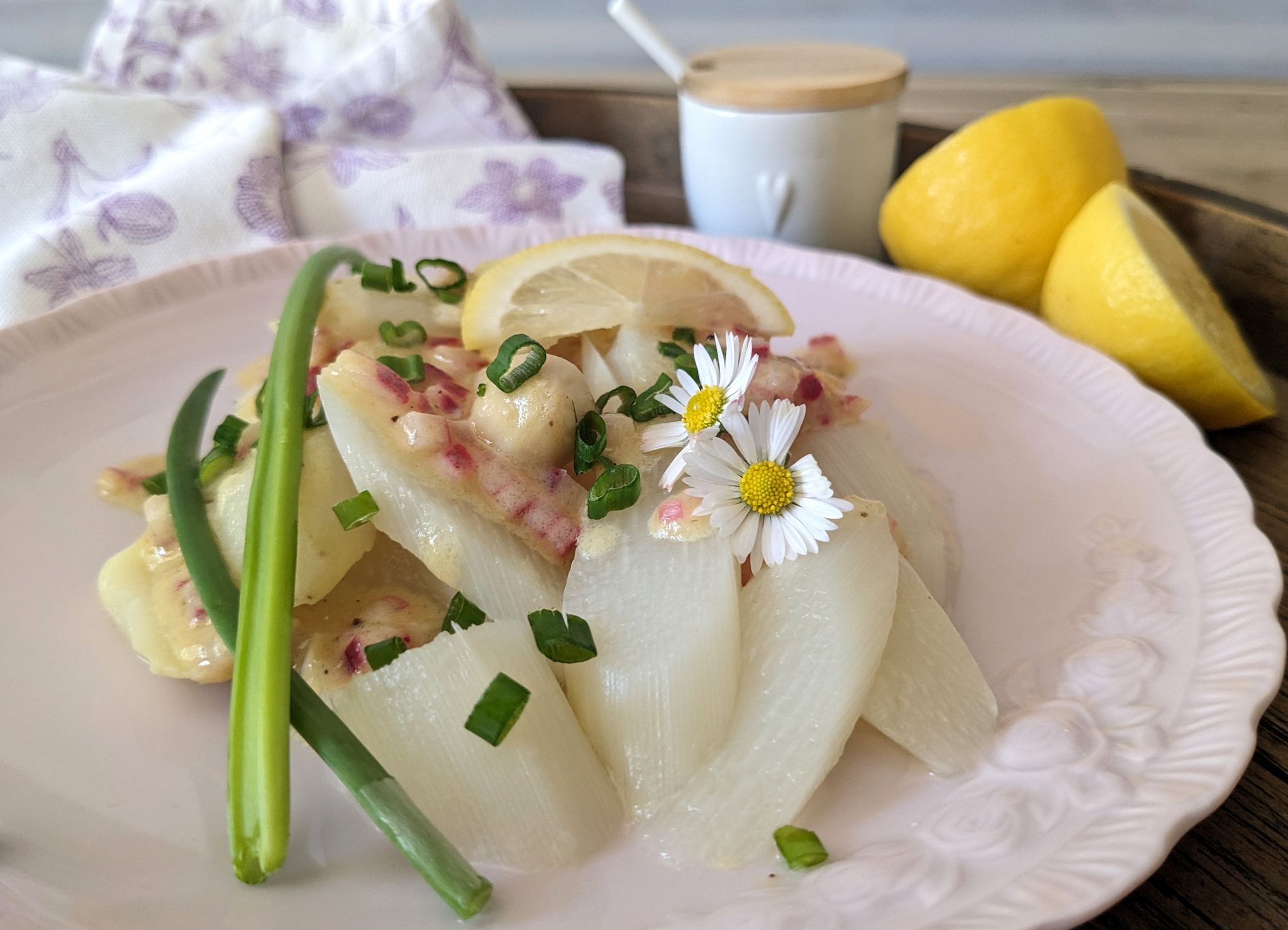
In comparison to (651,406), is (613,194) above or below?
below

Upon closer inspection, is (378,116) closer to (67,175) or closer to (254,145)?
(254,145)

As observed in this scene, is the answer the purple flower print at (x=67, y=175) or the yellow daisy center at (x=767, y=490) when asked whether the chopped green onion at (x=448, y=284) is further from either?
the purple flower print at (x=67, y=175)

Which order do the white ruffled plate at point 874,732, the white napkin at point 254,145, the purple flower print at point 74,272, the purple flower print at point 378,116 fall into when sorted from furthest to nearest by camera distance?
the purple flower print at point 378,116 → the white napkin at point 254,145 → the purple flower print at point 74,272 → the white ruffled plate at point 874,732

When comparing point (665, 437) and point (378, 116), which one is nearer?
point (665, 437)

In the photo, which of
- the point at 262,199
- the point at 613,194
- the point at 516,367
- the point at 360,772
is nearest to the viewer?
the point at 360,772

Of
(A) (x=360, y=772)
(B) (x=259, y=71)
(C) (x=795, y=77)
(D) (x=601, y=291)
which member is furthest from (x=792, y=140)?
(A) (x=360, y=772)

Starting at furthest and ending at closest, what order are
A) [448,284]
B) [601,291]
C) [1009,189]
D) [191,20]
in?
[191,20] < [1009,189] < [448,284] < [601,291]

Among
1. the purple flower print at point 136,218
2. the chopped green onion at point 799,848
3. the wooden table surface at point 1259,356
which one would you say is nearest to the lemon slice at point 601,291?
the chopped green onion at point 799,848

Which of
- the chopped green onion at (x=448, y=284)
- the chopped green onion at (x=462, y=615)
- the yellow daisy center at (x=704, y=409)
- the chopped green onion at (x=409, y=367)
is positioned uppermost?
the yellow daisy center at (x=704, y=409)
